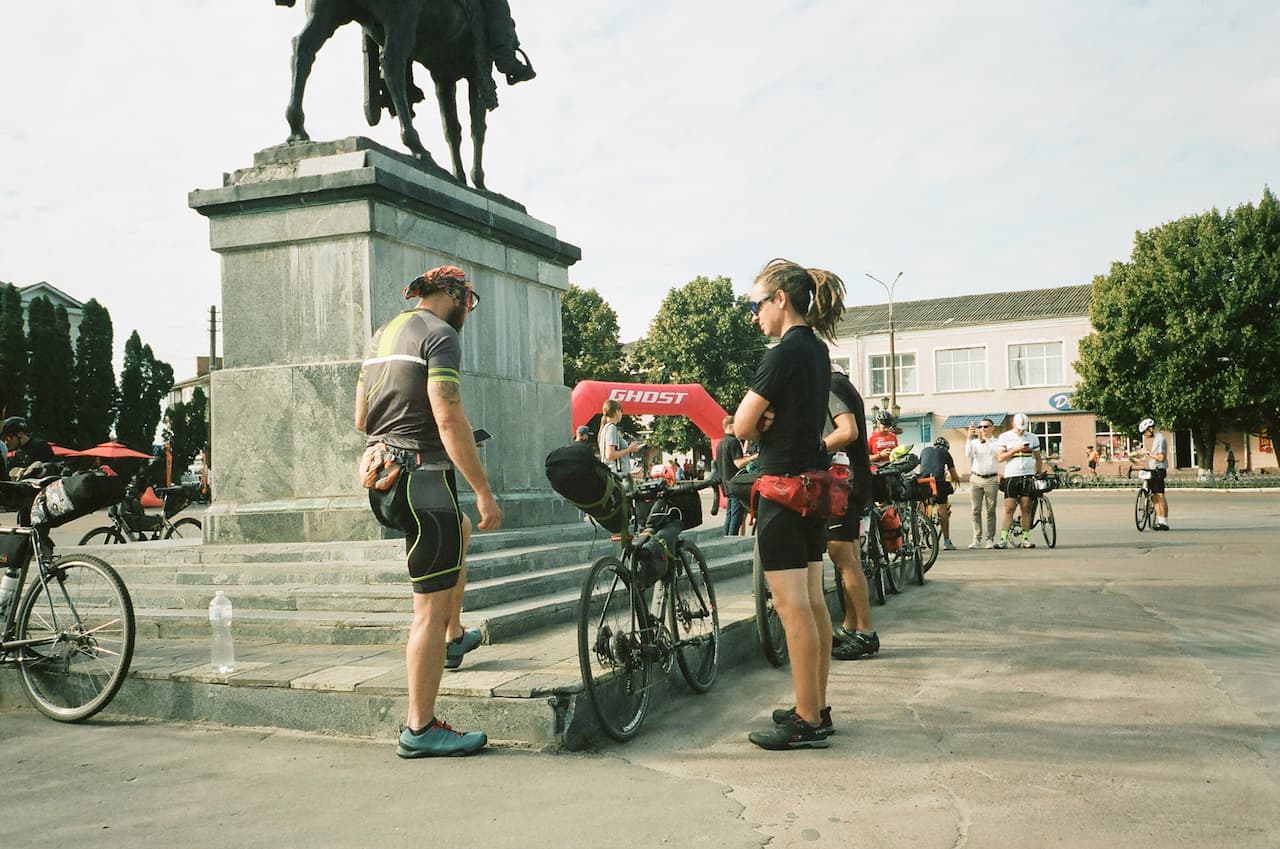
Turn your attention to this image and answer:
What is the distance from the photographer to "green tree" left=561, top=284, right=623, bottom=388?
58.3 meters

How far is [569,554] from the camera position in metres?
7.46

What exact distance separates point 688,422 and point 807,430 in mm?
49863

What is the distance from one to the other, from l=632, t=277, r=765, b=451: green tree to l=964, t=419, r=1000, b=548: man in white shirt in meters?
40.8

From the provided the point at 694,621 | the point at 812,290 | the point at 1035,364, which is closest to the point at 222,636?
the point at 694,621

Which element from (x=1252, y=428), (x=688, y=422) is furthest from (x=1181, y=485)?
(x=688, y=422)

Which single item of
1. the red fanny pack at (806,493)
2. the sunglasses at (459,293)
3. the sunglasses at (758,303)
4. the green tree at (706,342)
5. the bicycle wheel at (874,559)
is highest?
the green tree at (706,342)

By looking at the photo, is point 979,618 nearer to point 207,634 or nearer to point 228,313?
point 207,634

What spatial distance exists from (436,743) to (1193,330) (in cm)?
4460

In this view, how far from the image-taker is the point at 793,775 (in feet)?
12.8

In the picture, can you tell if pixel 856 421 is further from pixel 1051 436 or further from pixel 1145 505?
pixel 1051 436

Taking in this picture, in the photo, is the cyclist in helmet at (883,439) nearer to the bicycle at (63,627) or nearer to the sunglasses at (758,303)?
the sunglasses at (758,303)

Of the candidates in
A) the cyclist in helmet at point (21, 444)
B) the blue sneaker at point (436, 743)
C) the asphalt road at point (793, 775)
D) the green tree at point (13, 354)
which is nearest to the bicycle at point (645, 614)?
the asphalt road at point (793, 775)

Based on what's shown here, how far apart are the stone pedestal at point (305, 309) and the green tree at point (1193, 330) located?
41.3 meters

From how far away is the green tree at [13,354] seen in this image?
36.8 metres
